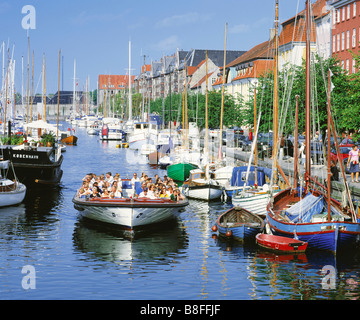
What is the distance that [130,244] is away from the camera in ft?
101

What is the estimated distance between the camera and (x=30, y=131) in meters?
93.9

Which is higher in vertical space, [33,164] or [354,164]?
[354,164]

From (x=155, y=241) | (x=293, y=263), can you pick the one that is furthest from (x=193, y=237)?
(x=293, y=263)

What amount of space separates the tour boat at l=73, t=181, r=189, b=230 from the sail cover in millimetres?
5843

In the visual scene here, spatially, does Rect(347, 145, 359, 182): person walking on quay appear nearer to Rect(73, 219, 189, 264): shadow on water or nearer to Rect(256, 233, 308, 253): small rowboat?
Rect(73, 219, 189, 264): shadow on water

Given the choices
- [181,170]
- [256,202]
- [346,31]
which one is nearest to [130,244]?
[256,202]

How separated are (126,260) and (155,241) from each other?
410 centimetres

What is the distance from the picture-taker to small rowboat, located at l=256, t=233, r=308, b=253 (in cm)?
2822

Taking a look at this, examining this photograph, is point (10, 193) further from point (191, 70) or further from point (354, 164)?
point (191, 70)

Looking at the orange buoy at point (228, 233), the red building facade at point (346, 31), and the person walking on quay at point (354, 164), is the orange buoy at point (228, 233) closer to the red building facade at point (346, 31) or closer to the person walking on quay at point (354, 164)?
the person walking on quay at point (354, 164)

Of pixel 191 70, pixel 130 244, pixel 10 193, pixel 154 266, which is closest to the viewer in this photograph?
pixel 154 266

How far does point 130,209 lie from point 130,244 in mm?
1865

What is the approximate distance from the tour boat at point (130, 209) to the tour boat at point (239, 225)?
7.94 feet

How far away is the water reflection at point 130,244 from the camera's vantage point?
28266mm
